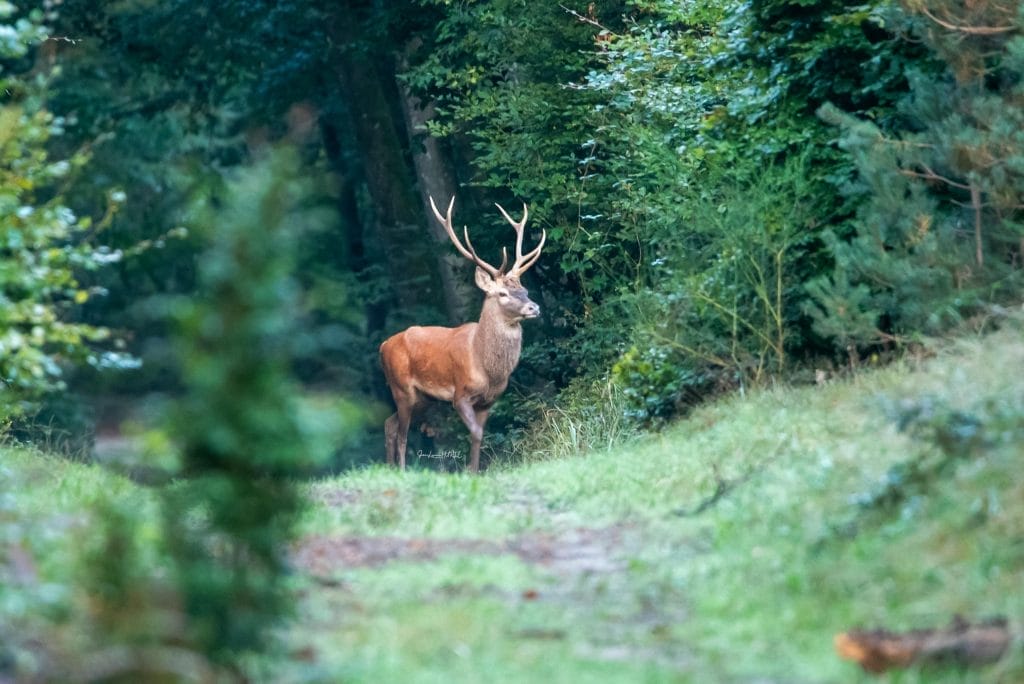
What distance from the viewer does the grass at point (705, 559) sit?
584cm

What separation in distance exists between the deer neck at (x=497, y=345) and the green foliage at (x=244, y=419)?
10834 mm

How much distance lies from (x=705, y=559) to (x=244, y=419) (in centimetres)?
301

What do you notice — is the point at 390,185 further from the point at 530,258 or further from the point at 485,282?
the point at 485,282

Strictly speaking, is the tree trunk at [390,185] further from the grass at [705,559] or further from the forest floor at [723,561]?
the forest floor at [723,561]

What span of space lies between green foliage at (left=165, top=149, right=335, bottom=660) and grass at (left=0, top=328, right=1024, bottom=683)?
0.96ft

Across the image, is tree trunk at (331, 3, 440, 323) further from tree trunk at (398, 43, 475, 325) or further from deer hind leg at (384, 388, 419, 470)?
deer hind leg at (384, 388, 419, 470)

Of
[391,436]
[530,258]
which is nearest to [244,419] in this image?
[530,258]

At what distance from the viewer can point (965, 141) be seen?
441 inches

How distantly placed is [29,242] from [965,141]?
6.47 metres

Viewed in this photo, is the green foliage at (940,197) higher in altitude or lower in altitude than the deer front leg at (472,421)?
higher

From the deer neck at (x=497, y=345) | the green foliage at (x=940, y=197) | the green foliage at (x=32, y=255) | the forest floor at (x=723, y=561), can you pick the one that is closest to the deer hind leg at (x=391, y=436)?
the deer neck at (x=497, y=345)

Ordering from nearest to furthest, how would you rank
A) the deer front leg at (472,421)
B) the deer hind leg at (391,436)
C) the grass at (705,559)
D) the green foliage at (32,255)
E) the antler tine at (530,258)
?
the grass at (705,559)
the green foliage at (32,255)
the deer front leg at (472,421)
the antler tine at (530,258)
the deer hind leg at (391,436)

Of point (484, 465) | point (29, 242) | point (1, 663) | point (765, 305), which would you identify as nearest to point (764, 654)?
point (1, 663)

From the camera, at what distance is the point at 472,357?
16.3m
